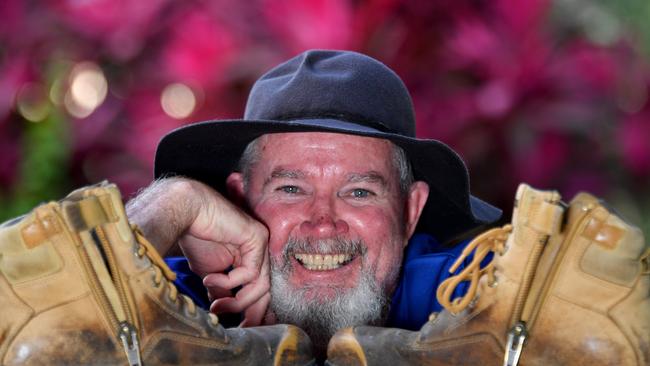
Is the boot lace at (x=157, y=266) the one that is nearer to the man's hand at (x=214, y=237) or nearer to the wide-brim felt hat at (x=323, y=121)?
the man's hand at (x=214, y=237)

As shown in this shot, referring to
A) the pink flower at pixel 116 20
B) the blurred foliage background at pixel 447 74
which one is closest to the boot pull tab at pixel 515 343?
the blurred foliage background at pixel 447 74

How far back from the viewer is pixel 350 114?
2482 millimetres

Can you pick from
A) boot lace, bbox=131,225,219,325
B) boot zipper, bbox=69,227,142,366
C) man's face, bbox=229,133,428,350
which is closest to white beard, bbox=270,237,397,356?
man's face, bbox=229,133,428,350

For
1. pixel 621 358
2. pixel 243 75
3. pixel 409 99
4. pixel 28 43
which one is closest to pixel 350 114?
pixel 409 99

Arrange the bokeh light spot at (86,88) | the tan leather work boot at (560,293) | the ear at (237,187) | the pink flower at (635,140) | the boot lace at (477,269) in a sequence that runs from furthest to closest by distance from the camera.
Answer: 1. the bokeh light spot at (86,88)
2. the pink flower at (635,140)
3. the ear at (237,187)
4. the boot lace at (477,269)
5. the tan leather work boot at (560,293)

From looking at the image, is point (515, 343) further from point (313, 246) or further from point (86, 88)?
point (86, 88)

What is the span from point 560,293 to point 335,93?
94cm

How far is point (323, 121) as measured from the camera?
96.3 inches

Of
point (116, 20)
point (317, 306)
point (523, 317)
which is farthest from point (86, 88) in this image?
point (523, 317)

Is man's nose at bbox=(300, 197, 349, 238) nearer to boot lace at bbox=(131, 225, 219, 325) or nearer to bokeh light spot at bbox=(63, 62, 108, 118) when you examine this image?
boot lace at bbox=(131, 225, 219, 325)

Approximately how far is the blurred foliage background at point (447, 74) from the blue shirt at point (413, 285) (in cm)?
33

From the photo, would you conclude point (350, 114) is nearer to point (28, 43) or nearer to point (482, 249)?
point (482, 249)

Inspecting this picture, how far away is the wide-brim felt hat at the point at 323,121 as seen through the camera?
246 cm

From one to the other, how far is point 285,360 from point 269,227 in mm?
667
